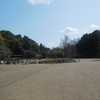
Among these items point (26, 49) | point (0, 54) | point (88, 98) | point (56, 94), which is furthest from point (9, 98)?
point (26, 49)

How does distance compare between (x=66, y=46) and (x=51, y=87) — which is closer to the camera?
(x=51, y=87)

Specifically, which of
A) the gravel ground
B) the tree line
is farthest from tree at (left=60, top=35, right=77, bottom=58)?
the gravel ground

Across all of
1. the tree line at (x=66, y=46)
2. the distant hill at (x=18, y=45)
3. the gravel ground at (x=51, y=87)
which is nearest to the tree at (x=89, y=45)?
the tree line at (x=66, y=46)

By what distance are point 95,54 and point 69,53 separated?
10.5 metres

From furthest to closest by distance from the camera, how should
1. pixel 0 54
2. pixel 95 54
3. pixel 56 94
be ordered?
pixel 95 54 → pixel 0 54 → pixel 56 94

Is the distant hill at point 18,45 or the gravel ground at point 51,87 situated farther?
the distant hill at point 18,45

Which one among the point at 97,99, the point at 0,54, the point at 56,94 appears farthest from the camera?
the point at 0,54

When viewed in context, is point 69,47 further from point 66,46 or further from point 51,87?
point 51,87

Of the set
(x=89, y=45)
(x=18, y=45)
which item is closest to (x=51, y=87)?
(x=18, y=45)

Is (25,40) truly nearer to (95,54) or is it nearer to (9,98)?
(95,54)

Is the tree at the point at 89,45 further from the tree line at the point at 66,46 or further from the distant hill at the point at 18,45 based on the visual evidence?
the distant hill at the point at 18,45

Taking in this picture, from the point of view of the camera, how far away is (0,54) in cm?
7312

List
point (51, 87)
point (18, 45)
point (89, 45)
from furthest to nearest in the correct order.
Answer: point (89, 45) → point (18, 45) → point (51, 87)

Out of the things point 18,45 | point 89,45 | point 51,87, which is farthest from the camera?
point 89,45
